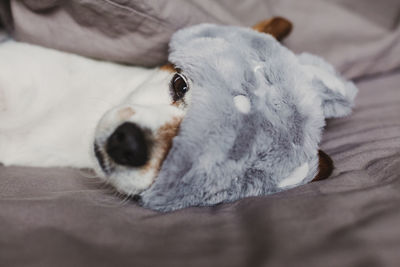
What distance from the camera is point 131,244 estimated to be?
0.58 meters

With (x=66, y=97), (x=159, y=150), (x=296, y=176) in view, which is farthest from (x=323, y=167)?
(x=66, y=97)

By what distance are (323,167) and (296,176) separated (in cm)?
9

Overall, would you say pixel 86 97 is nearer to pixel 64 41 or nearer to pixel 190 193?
pixel 64 41

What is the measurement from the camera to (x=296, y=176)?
0.75 metres

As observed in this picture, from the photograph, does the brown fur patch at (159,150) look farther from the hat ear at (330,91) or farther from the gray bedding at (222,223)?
the hat ear at (330,91)

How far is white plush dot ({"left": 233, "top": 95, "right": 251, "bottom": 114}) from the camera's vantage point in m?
0.70

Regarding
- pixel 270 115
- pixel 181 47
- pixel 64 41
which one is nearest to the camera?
pixel 270 115

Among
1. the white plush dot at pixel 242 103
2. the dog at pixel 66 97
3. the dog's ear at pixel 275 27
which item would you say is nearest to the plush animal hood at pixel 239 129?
the white plush dot at pixel 242 103

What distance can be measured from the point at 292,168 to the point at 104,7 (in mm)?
646

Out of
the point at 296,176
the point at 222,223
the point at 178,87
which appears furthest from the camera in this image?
the point at 178,87

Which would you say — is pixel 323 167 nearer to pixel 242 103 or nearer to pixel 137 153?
pixel 242 103

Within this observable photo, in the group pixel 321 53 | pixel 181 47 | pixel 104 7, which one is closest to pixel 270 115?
pixel 181 47

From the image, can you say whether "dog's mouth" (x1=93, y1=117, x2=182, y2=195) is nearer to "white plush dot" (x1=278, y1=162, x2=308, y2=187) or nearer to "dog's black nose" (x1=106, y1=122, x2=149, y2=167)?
"dog's black nose" (x1=106, y1=122, x2=149, y2=167)

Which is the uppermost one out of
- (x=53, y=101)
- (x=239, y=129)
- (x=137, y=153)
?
(x=239, y=129)
